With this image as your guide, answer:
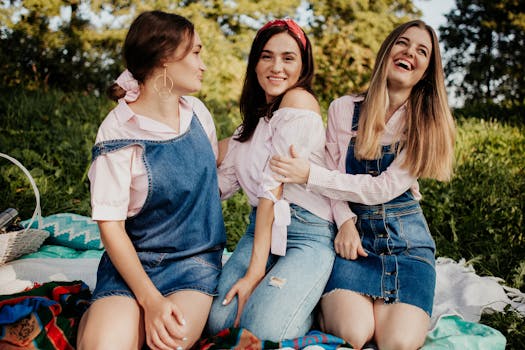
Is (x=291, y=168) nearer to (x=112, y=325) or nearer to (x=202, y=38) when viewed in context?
(x=112, y=325)

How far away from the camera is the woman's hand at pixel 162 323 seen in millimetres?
1993

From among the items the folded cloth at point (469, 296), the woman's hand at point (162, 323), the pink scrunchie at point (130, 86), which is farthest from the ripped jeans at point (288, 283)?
the pink scrunchie at point (130, 86)

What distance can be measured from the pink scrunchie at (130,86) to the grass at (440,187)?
2091 mm

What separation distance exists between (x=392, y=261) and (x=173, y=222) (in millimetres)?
1076

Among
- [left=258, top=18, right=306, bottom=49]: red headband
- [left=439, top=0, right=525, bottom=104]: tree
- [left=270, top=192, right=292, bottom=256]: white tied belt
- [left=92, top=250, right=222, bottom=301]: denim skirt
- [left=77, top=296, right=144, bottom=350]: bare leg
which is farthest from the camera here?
[left=439, top=0, right=525, bottom=104]: tree

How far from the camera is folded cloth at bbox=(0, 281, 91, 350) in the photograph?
78.0 inches

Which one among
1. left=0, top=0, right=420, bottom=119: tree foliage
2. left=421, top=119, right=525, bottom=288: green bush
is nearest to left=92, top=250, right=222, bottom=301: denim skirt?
left=421, top=119, right=525, bottom=288: green bush

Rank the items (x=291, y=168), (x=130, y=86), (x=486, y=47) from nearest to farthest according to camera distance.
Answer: (x=130, y=86) → (x=291, y=168) → (x=486, y=47)

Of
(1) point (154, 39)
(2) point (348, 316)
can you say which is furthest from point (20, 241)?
(2) point (348, 316)

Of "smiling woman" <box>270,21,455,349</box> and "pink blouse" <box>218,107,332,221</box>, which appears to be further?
"pink blouse" <box>218,107,332,221</box>

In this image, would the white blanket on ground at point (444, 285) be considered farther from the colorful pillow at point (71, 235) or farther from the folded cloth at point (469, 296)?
the colorful pillow at point (71, 235)

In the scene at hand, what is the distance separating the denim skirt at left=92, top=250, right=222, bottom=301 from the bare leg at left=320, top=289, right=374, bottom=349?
0.55 m

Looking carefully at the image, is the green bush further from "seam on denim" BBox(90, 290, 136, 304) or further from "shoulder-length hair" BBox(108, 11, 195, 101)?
"shoulder-length hair" BBox(108, 11, 195, 101)

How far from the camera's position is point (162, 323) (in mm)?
1995
